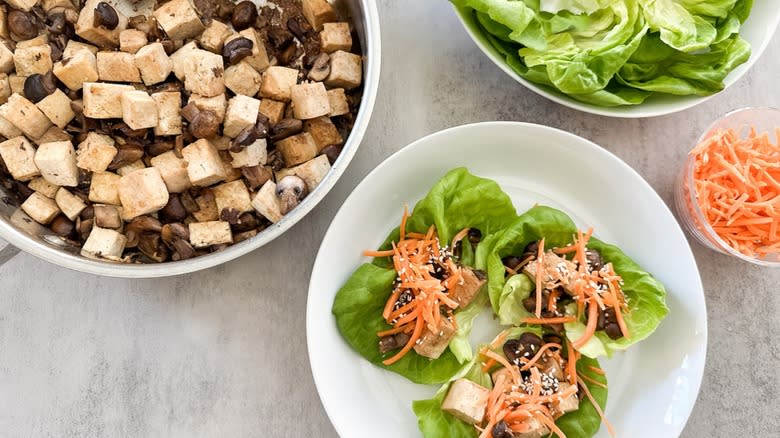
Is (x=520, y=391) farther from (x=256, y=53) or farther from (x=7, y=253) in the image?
(x=7, y=253)

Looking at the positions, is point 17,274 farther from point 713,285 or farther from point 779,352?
point 779,352

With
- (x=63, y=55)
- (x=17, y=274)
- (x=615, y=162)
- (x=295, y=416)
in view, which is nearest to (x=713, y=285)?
(x=615, y=162)

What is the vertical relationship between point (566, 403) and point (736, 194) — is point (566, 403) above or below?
below

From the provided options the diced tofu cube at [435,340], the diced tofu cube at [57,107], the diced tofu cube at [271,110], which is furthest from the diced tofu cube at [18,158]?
the diced tofu cube at [435,340]

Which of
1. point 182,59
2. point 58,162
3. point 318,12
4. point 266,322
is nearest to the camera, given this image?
point 58,162

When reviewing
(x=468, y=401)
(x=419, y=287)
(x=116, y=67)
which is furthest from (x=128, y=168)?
(x=468, y=401)

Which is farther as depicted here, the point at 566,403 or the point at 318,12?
the point at 318,12
